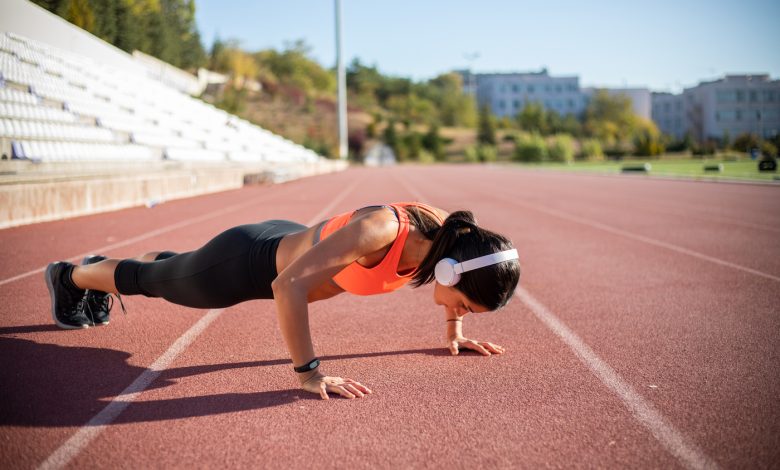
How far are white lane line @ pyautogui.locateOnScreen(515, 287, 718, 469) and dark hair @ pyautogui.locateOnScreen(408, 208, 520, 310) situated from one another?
0.83 meters

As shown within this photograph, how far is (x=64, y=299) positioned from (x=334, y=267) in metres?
2.33

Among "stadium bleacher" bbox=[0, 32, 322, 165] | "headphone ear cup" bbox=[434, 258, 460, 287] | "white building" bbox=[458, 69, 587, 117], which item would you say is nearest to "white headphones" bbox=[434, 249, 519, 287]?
"headphone ear cup" bbox=[434, 258, 460, 287]

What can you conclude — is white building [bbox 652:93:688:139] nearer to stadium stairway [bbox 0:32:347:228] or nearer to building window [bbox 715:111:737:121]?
building window [bbox 715:111:737:121]

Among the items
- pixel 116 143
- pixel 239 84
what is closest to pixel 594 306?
pixel 116 143

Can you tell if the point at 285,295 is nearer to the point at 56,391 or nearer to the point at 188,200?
the point at 56,391

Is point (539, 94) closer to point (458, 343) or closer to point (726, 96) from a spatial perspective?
point (726, 96)

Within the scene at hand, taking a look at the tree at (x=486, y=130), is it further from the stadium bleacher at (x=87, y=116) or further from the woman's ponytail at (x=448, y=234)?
the woman's ponytail at (x=448, y=234)

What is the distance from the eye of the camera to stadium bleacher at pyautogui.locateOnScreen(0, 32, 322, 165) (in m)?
12.2

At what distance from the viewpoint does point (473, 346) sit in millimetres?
3480

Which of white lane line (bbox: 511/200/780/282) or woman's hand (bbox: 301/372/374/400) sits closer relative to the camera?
woman's hand (bbox: 301/372/374/400)

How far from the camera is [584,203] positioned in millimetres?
15078

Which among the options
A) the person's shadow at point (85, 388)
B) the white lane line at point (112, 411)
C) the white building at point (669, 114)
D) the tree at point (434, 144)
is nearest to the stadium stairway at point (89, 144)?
the person's shadow at point (85, 388)

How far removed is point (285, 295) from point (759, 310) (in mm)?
4001

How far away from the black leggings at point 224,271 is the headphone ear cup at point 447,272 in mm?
862
